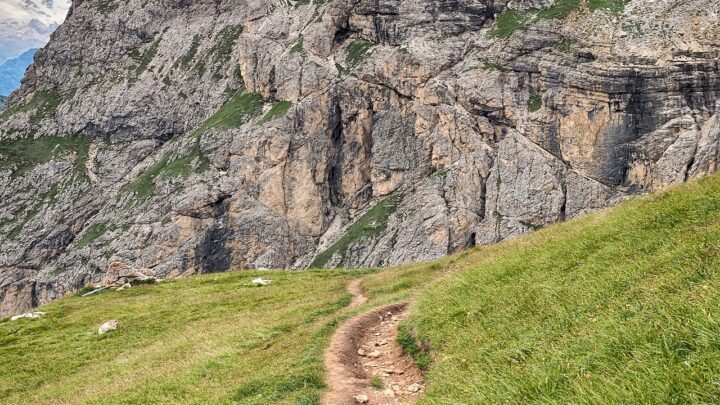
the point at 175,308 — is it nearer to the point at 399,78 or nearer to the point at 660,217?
the point at 660,217

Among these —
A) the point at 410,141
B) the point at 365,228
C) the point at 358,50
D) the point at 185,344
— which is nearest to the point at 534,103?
the point at 410,141

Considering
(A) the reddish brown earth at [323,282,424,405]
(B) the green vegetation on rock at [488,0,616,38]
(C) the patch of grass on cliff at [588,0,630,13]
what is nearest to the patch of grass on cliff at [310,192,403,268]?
(B) the green vegetation on rock at [488,0,616,38]

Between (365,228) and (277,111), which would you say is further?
(277,111)

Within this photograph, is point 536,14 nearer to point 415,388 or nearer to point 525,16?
point 525,16

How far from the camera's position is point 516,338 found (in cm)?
1248

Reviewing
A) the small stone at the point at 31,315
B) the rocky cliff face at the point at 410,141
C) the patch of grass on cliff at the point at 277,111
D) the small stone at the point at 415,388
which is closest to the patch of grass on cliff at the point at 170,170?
the rocky cliff face at the point at 410,141

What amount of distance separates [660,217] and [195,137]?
193860mm

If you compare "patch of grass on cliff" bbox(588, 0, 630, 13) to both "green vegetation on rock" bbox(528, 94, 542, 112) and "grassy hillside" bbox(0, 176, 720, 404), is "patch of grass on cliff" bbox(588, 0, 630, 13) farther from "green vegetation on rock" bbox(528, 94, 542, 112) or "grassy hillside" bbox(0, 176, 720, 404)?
"grassy hillside" bbox(0, 176, 720, 404)

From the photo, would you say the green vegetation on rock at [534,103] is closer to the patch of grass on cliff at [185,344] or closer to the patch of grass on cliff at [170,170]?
the patch of grass on cliff at [185,344]

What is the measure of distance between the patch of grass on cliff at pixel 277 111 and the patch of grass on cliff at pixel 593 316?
161173 mm

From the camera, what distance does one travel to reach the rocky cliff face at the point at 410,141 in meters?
133

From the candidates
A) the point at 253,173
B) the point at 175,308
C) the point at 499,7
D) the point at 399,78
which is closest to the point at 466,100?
the point at 399,78

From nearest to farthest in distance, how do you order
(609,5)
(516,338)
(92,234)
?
(516,338) < (609,5) < (92,234)

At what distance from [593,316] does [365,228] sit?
479ft
